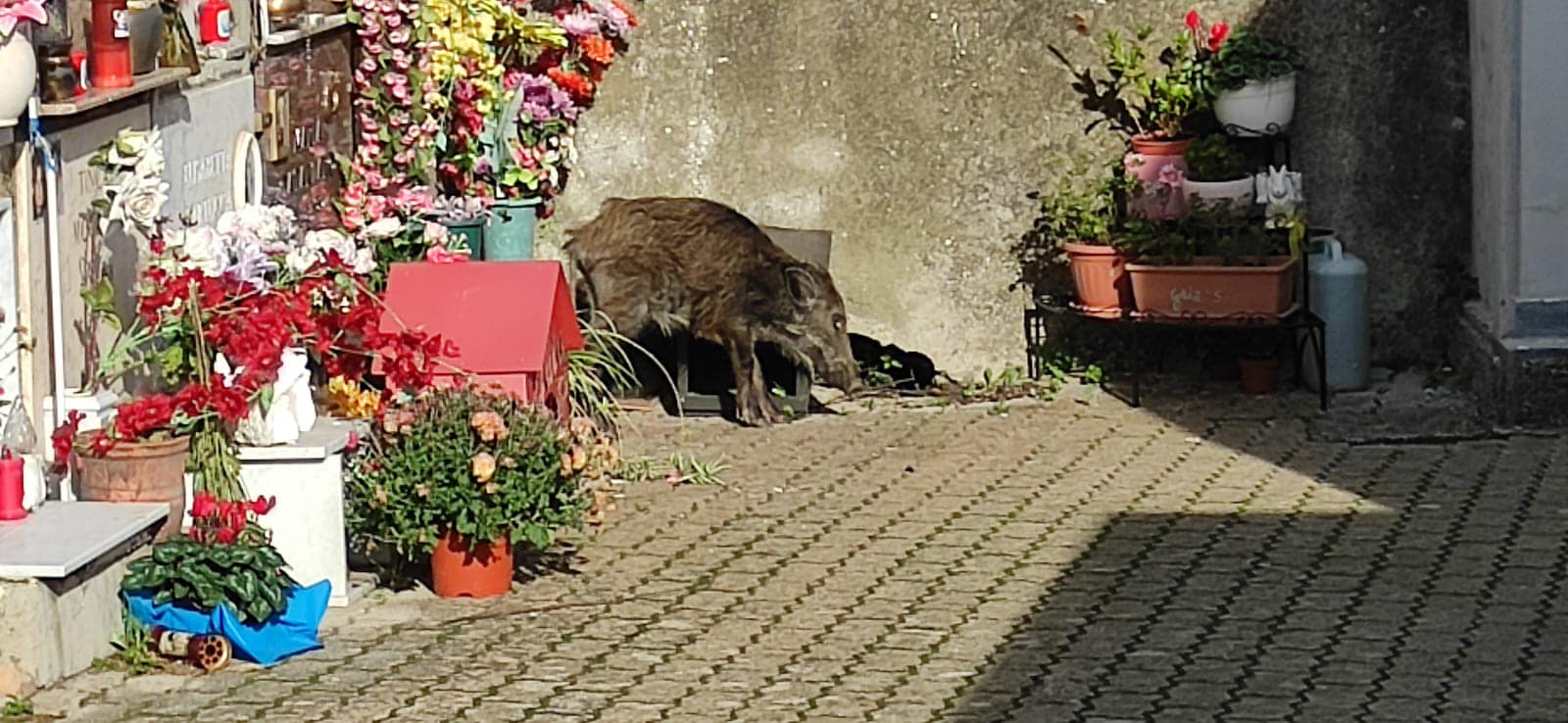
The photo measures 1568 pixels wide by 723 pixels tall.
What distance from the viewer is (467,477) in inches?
272

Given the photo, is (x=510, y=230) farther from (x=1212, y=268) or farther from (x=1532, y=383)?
(x=1532, y=383)

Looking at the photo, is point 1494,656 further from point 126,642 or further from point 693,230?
point 693,230

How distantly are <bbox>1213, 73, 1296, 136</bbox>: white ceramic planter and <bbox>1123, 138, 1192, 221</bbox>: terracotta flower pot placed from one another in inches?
8.0

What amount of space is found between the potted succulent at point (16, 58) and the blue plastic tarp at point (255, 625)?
4.15 ft

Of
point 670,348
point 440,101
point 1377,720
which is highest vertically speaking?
point 440,101

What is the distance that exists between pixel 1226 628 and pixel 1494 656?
71 cm

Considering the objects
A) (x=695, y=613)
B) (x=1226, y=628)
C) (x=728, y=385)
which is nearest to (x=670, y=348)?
(x=728, y=385)

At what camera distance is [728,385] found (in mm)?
10469

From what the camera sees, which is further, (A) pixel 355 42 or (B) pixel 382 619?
(A) pixel 355 42

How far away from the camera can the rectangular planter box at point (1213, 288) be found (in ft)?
32.6

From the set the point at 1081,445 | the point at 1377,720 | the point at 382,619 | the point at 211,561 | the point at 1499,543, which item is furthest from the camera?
the point at 1081,445

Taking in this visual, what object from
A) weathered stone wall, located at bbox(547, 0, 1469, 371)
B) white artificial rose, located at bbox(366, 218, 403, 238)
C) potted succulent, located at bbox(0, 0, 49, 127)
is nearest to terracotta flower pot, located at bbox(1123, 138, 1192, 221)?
weathered stone wall, located at bbox(547, 0, 1469, 371)

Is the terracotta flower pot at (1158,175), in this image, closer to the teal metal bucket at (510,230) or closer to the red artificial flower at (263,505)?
the teal metal bucket at (510,230)

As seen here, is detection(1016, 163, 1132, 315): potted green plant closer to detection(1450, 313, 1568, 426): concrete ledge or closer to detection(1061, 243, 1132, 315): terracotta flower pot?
detection(1061, 243, 1132, 315): terracotta flower pot
